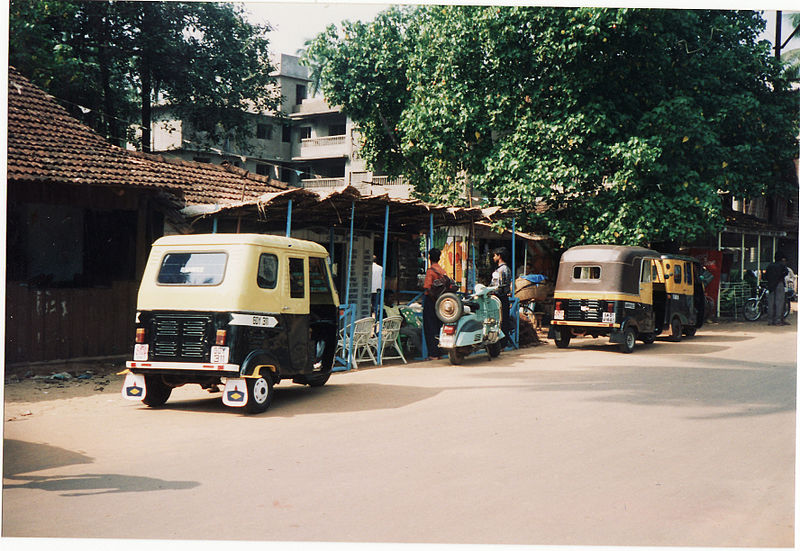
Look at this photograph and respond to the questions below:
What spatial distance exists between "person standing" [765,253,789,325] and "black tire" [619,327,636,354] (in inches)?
232

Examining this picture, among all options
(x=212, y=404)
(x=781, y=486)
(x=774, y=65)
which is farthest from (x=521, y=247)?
(x=781, y=486)

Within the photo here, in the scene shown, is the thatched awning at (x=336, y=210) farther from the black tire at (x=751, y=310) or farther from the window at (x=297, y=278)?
the black tire at (x=751, y=310)

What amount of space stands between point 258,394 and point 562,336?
8.52 meters

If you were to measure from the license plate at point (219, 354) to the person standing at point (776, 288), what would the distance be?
49.0ft

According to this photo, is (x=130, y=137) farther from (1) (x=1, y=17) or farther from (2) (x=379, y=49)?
(1) (x=1, y=17)

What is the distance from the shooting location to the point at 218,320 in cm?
775

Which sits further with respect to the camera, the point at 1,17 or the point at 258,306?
the point at 258,306

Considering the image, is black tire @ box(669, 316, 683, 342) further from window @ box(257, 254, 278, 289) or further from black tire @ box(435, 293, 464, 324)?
window @ box(257, 254, 278, 289)

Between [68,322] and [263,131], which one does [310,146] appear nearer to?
[263,131]

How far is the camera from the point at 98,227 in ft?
38.8

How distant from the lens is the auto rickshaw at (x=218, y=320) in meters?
7.77

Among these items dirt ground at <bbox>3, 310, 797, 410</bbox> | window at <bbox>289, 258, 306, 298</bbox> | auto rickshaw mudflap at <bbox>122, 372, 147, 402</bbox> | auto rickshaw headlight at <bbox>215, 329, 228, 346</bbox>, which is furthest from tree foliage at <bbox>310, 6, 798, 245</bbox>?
auto rickshaw mudflap at <bbox>122, 372, 147, 402</bbox>

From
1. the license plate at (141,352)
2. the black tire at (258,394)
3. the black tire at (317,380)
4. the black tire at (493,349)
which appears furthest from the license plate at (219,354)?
the black tire at (493,349)

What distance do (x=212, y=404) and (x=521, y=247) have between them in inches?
570
